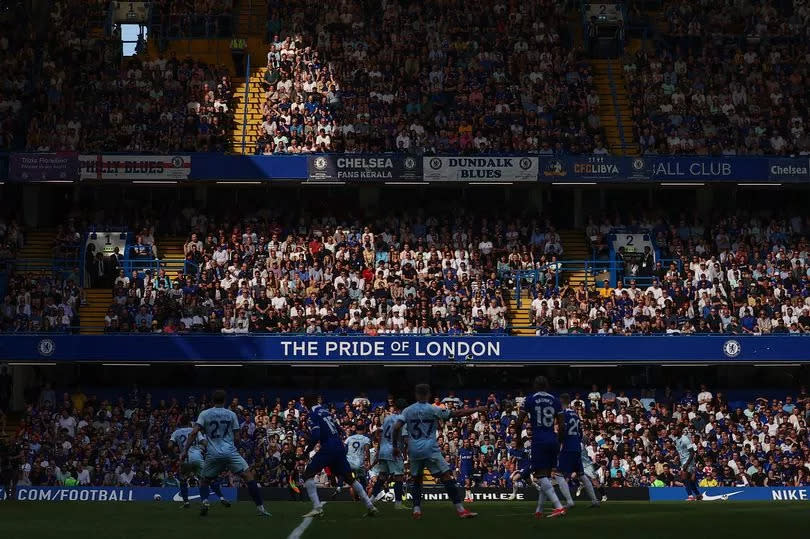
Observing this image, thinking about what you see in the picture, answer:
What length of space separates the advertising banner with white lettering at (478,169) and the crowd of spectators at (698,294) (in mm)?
3992

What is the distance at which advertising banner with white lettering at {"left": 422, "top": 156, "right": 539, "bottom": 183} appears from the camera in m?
45.6

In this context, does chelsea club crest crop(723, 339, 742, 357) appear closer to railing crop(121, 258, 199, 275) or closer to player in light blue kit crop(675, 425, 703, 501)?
player in light blue kit crop(675, 425, 703, 501)

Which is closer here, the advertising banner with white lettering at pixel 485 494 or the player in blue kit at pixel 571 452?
the player in blue kit at pixel 571 452

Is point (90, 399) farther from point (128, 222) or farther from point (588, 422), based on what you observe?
point (588, 422)

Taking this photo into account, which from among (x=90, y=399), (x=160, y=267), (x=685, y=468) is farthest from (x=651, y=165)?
(x=90, y=399)

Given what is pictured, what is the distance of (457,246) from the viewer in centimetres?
4556

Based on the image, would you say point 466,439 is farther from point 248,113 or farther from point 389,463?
point 248,113

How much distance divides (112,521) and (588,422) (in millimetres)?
22643

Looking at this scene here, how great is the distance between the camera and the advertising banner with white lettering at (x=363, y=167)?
149 ft

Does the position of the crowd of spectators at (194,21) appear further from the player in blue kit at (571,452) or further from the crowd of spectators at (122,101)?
the player in blue kit at (571,452)

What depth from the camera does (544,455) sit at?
21.9 metres

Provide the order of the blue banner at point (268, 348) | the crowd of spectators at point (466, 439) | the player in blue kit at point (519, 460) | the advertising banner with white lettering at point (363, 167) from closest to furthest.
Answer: the player in blue kit at point (519, 460) → the crowd of spectators at point (466, 439) → the blue banner at point (268, 348) → the advertising banner with white lettering at point (363, 167)

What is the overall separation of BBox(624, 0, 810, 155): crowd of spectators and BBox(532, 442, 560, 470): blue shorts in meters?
27.1

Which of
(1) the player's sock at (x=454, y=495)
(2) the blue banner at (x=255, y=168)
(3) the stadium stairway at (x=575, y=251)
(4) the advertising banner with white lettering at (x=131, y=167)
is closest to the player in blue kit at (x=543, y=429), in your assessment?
(1) the player's sock at (x=454, y=495)
